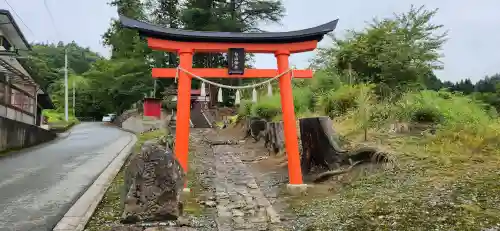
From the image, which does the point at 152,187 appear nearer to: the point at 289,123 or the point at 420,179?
the point at 289,123

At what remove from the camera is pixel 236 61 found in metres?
9.48

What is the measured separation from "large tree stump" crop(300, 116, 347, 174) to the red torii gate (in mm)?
907

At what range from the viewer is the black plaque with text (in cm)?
947

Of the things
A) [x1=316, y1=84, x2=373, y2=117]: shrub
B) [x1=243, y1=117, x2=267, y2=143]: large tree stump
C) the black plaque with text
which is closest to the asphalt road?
the black plaque with text

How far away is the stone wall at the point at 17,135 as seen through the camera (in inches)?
706

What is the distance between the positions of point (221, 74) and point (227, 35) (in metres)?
0.89

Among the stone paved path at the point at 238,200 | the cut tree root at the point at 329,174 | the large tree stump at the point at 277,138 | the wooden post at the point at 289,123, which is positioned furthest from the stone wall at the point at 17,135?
the cut tree root at the point at 329,174

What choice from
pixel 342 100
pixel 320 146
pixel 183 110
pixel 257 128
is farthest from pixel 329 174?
pixel 257 128

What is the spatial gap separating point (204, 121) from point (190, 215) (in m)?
25.4

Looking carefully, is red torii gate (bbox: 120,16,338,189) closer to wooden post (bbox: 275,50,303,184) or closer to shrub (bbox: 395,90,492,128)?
wooden post (bbox: 275,50,303,184)

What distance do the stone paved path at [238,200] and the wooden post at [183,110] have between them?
1162 mm

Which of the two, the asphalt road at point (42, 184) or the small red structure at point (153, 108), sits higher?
the small red structure at point (153, 108)

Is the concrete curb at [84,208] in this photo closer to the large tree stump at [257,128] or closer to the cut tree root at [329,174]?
the cut tree root at [329,174]

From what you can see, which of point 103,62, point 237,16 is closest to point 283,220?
point 237,16
